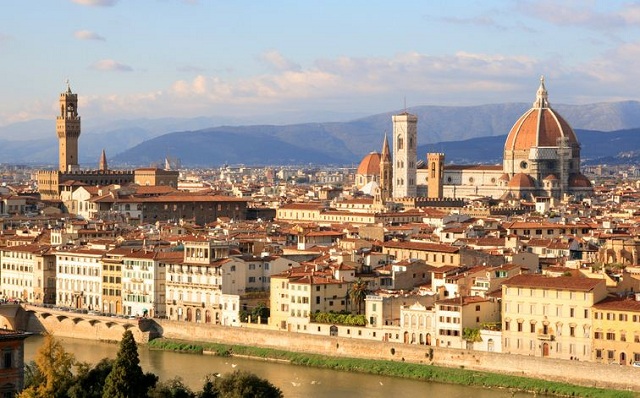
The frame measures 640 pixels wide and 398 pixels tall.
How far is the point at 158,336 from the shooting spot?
1670 inches

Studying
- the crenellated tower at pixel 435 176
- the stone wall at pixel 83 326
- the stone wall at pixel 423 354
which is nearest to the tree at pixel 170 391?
the stone wall at pixel 423 354

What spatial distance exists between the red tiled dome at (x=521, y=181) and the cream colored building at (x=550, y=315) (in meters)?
55.4

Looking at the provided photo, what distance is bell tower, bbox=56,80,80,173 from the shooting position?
94.8 meters

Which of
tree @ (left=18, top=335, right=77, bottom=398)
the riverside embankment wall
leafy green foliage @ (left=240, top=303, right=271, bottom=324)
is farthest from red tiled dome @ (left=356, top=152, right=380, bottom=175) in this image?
tree @ (left=18, top=335, right=77, bottom=398)

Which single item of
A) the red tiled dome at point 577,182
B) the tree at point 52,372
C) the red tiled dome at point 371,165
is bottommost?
the tree at point 52,372

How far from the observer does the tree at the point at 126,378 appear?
26.6m

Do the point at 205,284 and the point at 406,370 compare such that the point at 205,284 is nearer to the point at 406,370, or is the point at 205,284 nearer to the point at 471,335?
the point at 406,370

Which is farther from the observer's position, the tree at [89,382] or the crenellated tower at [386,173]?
the crenellated tower at [386,173]

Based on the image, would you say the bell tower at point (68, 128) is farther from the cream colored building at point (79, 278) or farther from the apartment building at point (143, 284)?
the apartment building at point (143, 284)

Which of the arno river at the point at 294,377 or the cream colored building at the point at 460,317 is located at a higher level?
the cream colored building at the point at 460,317

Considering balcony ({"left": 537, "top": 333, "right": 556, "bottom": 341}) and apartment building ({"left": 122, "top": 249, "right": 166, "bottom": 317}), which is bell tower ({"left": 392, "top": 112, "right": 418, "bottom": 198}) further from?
balcony ({"left": 537, "top": 333, "right": 556, "bottom": 341})

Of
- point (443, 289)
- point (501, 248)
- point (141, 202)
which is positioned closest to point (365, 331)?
point (443, 289)

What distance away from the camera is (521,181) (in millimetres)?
91375

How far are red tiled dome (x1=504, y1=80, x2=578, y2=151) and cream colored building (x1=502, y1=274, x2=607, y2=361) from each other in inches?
2307
